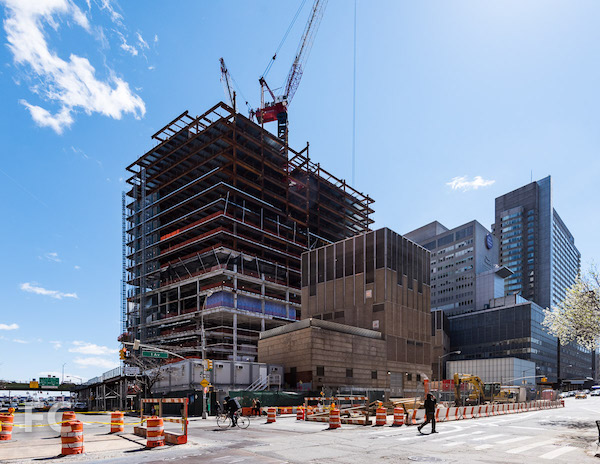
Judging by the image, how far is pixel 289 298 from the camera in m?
106

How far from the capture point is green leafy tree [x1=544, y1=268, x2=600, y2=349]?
32.7 metres

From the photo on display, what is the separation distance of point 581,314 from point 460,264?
14238cm

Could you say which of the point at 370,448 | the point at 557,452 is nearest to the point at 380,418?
the point at 370,448

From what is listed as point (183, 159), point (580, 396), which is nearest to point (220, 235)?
point (183, 159)

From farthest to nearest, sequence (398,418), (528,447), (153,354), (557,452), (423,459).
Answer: (153,354), (398,418), (528,447), (557,452), (423,459)

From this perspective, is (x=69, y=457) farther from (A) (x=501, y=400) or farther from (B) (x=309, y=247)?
(B) (x=309, y=247)

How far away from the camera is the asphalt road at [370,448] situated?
15.1 meters

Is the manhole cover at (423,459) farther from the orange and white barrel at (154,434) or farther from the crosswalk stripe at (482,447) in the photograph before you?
the orange and white barrel at (154,434)

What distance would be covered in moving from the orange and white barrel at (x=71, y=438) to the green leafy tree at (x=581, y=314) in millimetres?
32720

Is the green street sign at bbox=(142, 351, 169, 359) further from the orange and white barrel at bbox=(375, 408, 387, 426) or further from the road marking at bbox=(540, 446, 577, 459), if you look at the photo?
the road marking at bbox=(540, 446, 577, 459)

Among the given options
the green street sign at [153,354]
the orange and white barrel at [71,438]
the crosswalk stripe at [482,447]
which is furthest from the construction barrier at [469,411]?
the orange and white barrel at [71,438]

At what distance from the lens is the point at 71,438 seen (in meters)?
16.5

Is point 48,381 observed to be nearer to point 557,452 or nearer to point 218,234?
point 218,234

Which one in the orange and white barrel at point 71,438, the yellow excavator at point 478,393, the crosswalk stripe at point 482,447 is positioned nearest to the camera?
the orange and white barrel at point 71,438
